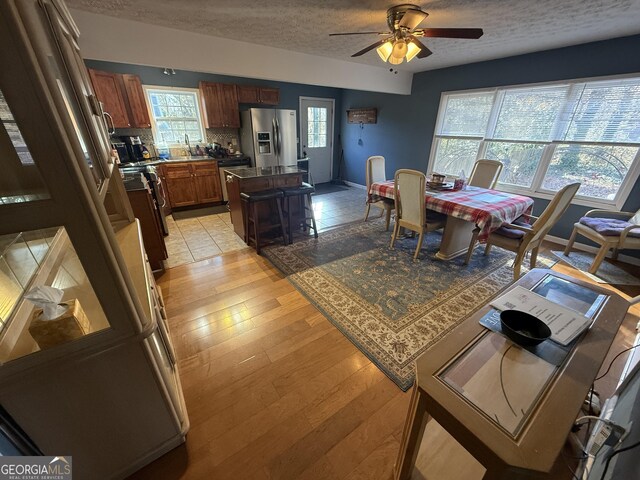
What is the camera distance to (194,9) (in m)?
2.18

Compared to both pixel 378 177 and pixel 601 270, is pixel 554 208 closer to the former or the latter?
pixel 601 270

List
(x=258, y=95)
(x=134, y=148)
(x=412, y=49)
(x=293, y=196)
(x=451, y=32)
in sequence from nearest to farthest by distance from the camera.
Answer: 1. (x=451, y=32)
2. (x=412, y=49)
3. (x=293, y=196)
4. (x=134, y=148)
5. (x=258, y=95)

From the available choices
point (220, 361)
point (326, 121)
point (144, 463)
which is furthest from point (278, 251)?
point (326, 121)

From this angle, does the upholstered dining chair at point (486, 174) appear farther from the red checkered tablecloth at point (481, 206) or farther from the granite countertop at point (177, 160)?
the granite countertop at point (177, 160)

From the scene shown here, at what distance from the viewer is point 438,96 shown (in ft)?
14.5

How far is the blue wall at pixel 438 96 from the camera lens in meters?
2.88

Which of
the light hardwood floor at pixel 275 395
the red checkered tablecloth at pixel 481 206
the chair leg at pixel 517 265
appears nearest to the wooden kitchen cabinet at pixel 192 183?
the light hardwood floor at pixel 275 395

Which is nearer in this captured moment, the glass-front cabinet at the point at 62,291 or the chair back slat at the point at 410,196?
the glass-front cabinet at the point at 62,291

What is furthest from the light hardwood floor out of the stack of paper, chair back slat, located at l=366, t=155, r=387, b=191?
chair back slat, located at l=366, t=155, r=387, b=191

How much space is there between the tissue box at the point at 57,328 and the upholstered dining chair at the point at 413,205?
2.65m

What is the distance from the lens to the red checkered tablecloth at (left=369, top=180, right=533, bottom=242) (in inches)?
95.0

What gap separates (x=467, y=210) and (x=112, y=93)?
5135 millimetres

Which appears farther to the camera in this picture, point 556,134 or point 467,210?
point 556,134

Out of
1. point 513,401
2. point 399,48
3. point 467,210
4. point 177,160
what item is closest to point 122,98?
point 177,160
